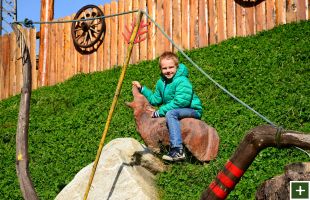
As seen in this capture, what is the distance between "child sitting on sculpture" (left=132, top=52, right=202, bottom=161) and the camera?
6793 millimetres

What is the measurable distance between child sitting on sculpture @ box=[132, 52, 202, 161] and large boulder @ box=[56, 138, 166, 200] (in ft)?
1.13

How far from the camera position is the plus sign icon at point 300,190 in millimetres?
4182

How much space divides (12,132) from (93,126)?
2470 millimetres

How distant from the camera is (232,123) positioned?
8.34 meters

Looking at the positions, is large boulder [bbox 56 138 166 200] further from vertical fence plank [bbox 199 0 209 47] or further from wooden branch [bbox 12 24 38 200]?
vertical fence plank [bbox 199 0 209 47]

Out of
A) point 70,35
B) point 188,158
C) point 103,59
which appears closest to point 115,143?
point 188,158

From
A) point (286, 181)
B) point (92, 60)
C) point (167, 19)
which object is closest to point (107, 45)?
point (92, 60)

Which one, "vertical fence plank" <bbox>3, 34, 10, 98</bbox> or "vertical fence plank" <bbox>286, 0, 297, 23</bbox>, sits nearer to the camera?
"vertical fence plank" <bbox>286, 0, 297, 23</bbox>

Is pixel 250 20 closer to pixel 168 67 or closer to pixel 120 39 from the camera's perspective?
pixel 120 39

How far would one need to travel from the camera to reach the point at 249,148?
4492 mm

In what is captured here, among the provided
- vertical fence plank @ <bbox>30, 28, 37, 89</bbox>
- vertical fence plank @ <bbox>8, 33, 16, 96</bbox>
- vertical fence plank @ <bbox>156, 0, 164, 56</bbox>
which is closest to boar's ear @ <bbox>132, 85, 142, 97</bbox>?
vertical fence plank @ <bbox>156, 0, 164, 56</bbox>

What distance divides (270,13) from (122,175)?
638 centimetres

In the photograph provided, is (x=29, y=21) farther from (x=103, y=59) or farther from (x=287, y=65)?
(x=103, y=59)

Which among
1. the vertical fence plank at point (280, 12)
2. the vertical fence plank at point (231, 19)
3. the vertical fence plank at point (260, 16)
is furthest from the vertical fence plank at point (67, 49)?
the vertical fence plank at point (280, 12)
